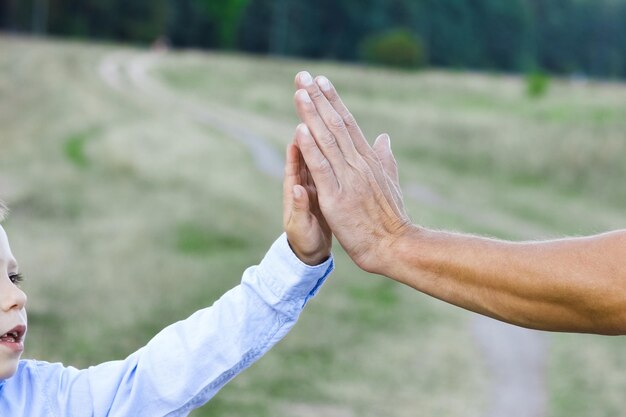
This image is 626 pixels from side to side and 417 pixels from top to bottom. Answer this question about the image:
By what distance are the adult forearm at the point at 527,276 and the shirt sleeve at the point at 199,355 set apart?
0.21 meters

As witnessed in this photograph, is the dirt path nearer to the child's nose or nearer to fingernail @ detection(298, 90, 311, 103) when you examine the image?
fingernail @ detection(298, 90, 311, 103)

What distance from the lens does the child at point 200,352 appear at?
2004mm

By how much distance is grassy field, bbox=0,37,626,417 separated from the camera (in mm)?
8113

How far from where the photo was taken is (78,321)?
→ 9.19 m

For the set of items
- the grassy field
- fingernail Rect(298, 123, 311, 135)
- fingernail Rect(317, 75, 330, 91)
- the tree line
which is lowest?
the tree line

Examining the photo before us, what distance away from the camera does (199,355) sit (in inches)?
80.7

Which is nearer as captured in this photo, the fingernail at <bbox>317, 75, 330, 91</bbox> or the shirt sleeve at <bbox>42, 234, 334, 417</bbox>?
the shirt sleeve at <bbox>42, 234, 334, 417</bbox>

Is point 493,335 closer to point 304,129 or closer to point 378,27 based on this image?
→ point 304,129

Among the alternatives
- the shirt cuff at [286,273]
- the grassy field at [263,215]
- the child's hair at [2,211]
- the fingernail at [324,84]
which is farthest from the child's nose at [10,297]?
the grassy field at [263,215]

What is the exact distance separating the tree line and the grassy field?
24.0 metres

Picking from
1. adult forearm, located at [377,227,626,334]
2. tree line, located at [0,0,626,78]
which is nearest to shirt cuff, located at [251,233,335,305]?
adult forearm, located at [377,227,626,334]

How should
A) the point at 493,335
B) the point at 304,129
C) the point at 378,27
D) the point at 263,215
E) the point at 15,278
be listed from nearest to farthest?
the point at 15,278 → the point at 304,129 → the point at 493,335 → the point at 263,215 → the point at 378,27

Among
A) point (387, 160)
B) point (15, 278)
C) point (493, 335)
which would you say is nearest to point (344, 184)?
point (387, 160)

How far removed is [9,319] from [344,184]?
2.16 feet
